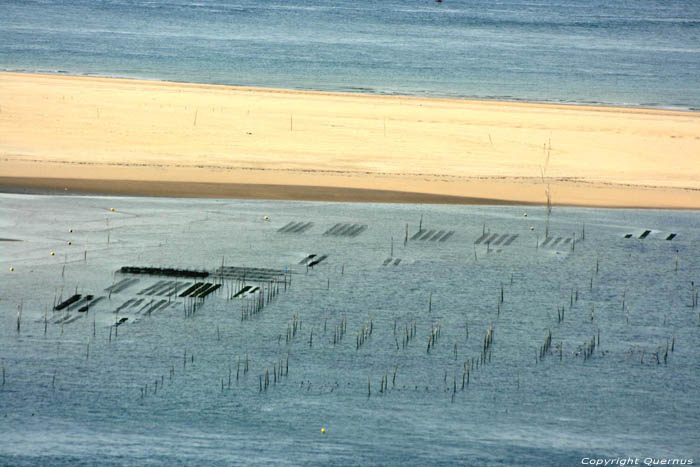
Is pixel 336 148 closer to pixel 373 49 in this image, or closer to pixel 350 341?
pixel 350 341

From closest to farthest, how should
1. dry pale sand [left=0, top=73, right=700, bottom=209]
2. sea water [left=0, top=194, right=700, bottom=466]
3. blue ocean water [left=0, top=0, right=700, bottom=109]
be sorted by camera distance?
sea water [left=0, top=194, right=700, bottom=466]
dry pale sand [left=0, top=73, right=700, bottom=209]
blue ocean water [left=0, top=0, right=700, bottom=109]

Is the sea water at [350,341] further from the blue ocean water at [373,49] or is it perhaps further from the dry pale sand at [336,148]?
the blue ocean water at [373,49]

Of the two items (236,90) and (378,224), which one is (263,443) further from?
(236,90)

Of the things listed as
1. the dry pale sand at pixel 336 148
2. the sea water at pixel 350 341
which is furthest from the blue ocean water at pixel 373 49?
the sea water at pixel 350 341

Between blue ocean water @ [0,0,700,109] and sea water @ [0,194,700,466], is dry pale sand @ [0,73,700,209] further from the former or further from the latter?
blue ocean water @ [0,0,700,109]

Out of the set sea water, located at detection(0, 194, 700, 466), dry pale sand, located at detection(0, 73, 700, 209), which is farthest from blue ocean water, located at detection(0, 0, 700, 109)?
sea water, located at detection(0, 194, 700, 466)

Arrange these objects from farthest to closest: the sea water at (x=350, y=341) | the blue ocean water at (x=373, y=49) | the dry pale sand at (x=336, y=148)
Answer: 1. the blue ocean water at (x=373, y=49)
2. the dry pale sand at (x=336, y=148)
3. the sea water at (x=350, y=341)
